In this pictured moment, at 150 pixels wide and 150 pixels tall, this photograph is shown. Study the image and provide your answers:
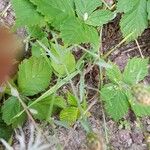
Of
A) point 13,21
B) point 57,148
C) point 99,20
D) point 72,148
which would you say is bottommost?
point 72,148

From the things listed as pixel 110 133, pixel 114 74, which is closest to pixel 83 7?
pixel 114 74

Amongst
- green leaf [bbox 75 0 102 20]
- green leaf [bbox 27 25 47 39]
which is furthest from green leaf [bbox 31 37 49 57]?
green leaf [bbox 75 0 102 20]

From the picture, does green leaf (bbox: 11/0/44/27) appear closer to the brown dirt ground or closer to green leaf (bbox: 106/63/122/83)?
the brown dirt ground

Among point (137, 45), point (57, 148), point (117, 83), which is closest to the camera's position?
point (57, 148)

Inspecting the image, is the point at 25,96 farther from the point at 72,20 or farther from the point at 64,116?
the point at 72,20

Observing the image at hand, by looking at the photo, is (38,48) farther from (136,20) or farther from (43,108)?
(136,20)

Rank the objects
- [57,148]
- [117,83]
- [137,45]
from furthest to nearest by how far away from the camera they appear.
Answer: [137,45] < [117,83] < [57,148]

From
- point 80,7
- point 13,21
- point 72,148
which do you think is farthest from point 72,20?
point 72,148

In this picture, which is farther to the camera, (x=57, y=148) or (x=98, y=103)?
(x=98, y=103)
